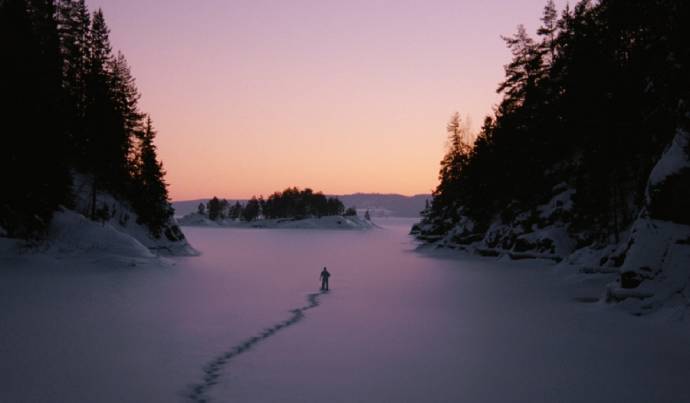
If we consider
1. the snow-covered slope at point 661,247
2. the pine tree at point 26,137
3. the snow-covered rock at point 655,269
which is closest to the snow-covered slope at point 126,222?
the pine tree at point 26,137

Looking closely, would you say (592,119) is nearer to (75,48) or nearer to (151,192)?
(151,192)

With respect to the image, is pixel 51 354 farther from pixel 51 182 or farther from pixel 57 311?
pixel 51 182

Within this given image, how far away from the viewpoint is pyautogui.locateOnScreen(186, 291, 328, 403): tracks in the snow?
22.6 feet

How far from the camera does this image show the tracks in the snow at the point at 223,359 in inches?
271

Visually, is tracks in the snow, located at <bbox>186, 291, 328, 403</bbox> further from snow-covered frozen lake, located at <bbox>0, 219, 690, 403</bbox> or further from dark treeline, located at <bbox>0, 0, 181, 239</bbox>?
dark treeline, located at <bbox>0, 0, 181, 239</bbox>

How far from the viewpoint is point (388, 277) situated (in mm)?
25234

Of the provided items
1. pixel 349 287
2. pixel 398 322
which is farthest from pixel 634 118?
pixel 398 322

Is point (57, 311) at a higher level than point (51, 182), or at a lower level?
lower

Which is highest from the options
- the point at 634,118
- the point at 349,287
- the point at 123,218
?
the point at 634,118

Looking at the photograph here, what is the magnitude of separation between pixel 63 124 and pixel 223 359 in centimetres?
2520

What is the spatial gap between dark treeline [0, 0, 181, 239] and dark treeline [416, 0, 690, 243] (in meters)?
27.1

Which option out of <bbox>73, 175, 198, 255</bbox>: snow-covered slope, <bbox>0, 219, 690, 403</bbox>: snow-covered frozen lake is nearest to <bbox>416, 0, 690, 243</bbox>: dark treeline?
<bbox>0, 219, 690, 403</bbox>: snow-covered frozen lake

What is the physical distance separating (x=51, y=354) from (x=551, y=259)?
28420 millimetres

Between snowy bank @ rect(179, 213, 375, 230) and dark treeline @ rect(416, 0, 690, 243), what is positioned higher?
dark treeline @ rect(416, 0, 690, 243)
